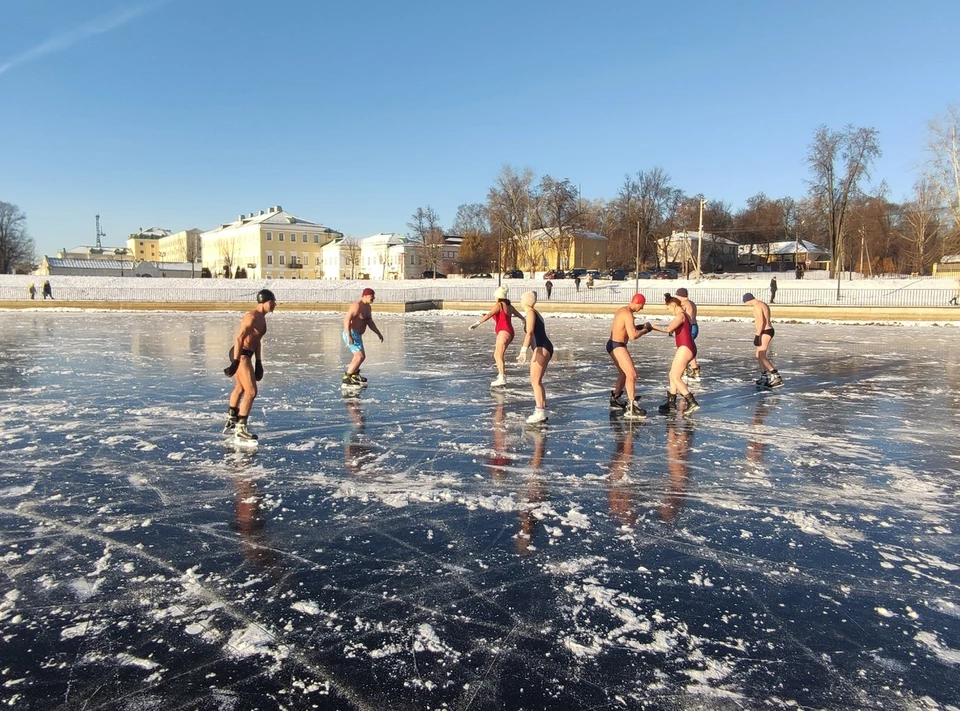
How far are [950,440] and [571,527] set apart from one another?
5.73 m

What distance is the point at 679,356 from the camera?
912 cm

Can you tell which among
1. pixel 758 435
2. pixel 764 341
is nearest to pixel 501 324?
pixel 758 435

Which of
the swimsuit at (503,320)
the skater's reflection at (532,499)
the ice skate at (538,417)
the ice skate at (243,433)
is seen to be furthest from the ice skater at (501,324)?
the ice skate at (243,433)

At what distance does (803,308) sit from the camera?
29531 millimetres

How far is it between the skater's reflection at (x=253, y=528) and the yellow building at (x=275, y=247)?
89.6 meters

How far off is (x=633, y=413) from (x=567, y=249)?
7141 cm

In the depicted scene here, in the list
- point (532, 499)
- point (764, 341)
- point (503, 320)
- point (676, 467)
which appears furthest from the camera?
point (764, 341)

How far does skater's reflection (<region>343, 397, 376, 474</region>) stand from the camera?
6398mm

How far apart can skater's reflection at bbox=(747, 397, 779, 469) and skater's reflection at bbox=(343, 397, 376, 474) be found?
4.03 metres

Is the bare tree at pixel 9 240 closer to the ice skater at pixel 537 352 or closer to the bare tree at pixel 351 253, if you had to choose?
the bare tree at pixel 351 253

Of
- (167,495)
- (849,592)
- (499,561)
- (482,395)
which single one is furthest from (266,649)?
(482,395)

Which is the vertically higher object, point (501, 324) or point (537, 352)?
point (501, 324)

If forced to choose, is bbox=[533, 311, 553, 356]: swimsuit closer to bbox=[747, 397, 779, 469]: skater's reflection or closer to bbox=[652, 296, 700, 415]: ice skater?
bbox=[652, 296, 700, 415]: ice skater

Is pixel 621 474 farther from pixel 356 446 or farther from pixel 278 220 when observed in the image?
pixel 278 220
